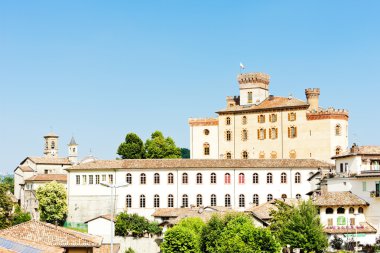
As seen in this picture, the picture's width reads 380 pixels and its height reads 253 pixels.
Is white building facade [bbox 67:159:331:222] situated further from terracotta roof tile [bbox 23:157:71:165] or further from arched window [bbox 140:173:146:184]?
terracotta roof tile [bbox 23:157:71:165]

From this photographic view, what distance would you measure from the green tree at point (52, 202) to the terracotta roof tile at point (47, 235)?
174 ft

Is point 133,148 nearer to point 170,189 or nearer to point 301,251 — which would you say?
point 170,189

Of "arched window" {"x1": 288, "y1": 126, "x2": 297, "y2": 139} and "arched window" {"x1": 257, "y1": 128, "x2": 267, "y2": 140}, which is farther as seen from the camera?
"arched window" {"x1": 257, "y1": 128, "x2": 267, "y2": 140}

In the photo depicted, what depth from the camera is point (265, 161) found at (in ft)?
309

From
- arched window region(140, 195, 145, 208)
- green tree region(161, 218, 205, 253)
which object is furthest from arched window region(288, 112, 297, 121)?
green tree region(161, 218, 205, 253)

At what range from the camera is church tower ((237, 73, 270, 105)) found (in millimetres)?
118562

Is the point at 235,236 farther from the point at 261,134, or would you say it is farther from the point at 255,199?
the point at 261,134

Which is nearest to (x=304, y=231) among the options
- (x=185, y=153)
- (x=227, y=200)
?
(x=227, y=200)

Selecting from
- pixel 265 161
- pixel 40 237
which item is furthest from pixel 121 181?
pixel 40 237

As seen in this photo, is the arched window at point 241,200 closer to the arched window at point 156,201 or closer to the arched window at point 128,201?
the arched window at point 156,201

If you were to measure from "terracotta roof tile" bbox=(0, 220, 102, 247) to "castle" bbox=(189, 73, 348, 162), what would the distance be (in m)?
65.9

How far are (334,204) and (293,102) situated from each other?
3849 centimetres

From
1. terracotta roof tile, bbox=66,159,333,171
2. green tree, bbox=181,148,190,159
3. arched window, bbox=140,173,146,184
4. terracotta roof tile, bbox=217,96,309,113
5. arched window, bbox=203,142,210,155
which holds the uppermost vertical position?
terracotta roof tile, bbox=217,96,309,113

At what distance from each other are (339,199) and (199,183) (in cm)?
2377
